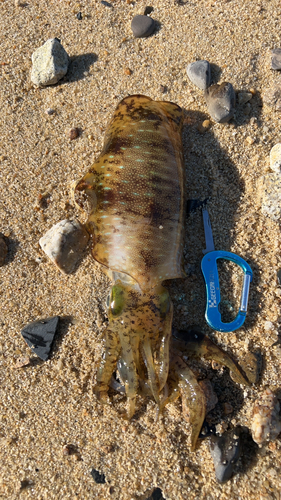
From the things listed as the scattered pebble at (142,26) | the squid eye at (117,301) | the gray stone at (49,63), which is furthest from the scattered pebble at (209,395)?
the scattered pebble at (142,26)

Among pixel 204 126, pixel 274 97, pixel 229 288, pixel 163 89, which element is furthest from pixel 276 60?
pixel 229 288

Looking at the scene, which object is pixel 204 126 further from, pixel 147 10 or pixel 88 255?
pixel 88 255

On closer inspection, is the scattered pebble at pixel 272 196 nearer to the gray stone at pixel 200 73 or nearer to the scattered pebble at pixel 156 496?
the gray stone at pixel 200 73

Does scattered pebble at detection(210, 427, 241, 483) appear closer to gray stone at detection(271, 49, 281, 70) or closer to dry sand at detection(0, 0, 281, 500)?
dry sand at detection(0, 0, 281, 500)

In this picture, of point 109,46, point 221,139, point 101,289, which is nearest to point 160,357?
point 101,289

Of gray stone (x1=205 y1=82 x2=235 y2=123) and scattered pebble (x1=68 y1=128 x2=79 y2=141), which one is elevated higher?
gray stone (x1=205 y1=82 x2=235 y2=123)

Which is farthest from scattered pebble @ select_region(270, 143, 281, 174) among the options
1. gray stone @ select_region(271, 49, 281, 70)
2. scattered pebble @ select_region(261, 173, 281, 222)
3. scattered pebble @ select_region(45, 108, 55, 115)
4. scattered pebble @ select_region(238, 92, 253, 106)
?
scattered pebble @ select_region(45, 108, 55, 115)
